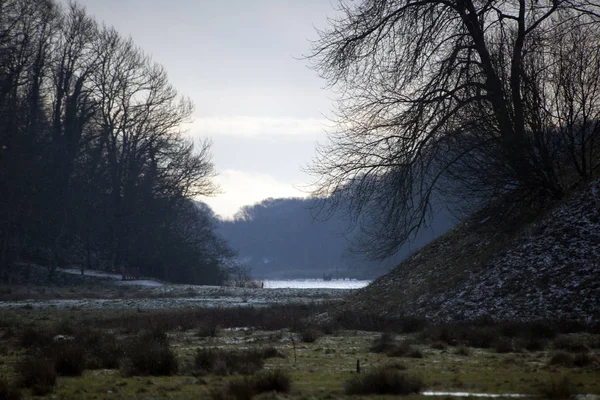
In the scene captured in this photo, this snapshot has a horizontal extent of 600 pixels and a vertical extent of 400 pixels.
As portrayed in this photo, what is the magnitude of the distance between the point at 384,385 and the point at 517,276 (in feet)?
32.4

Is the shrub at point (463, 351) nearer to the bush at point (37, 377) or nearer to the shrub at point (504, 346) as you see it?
the shrub at point (504, 346)

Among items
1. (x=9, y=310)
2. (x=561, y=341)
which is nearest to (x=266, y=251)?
(x=9, y=310)

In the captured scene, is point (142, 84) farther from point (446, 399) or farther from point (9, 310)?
point (446, 399)

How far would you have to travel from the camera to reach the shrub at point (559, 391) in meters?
6.41

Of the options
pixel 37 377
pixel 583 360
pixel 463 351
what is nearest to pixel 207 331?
pixel 463 351

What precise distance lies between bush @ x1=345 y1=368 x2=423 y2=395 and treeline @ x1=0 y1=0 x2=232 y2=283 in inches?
1324

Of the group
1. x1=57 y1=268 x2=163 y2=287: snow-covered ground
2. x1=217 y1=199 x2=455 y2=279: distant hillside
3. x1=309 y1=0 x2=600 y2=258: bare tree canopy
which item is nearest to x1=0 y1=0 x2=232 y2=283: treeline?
x1=57 y1=268 x2=163 y2=287: snow-covered ground

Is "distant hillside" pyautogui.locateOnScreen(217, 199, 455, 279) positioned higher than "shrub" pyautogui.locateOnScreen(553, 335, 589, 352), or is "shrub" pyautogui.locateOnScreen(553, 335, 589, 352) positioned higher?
"distant hillside" pyautogui.locateOnScreen(217, 199, 455, 279)

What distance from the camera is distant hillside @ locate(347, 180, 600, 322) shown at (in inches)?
564

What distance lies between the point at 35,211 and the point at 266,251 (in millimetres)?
126588

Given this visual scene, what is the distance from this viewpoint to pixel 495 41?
19.3 m

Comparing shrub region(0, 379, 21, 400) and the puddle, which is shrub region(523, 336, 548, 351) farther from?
shrub region(0, 379, 21, 400)

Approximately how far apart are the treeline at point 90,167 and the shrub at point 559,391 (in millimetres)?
35052

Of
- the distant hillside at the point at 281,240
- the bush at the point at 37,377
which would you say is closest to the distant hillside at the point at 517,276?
the bush at the point at 37,377
